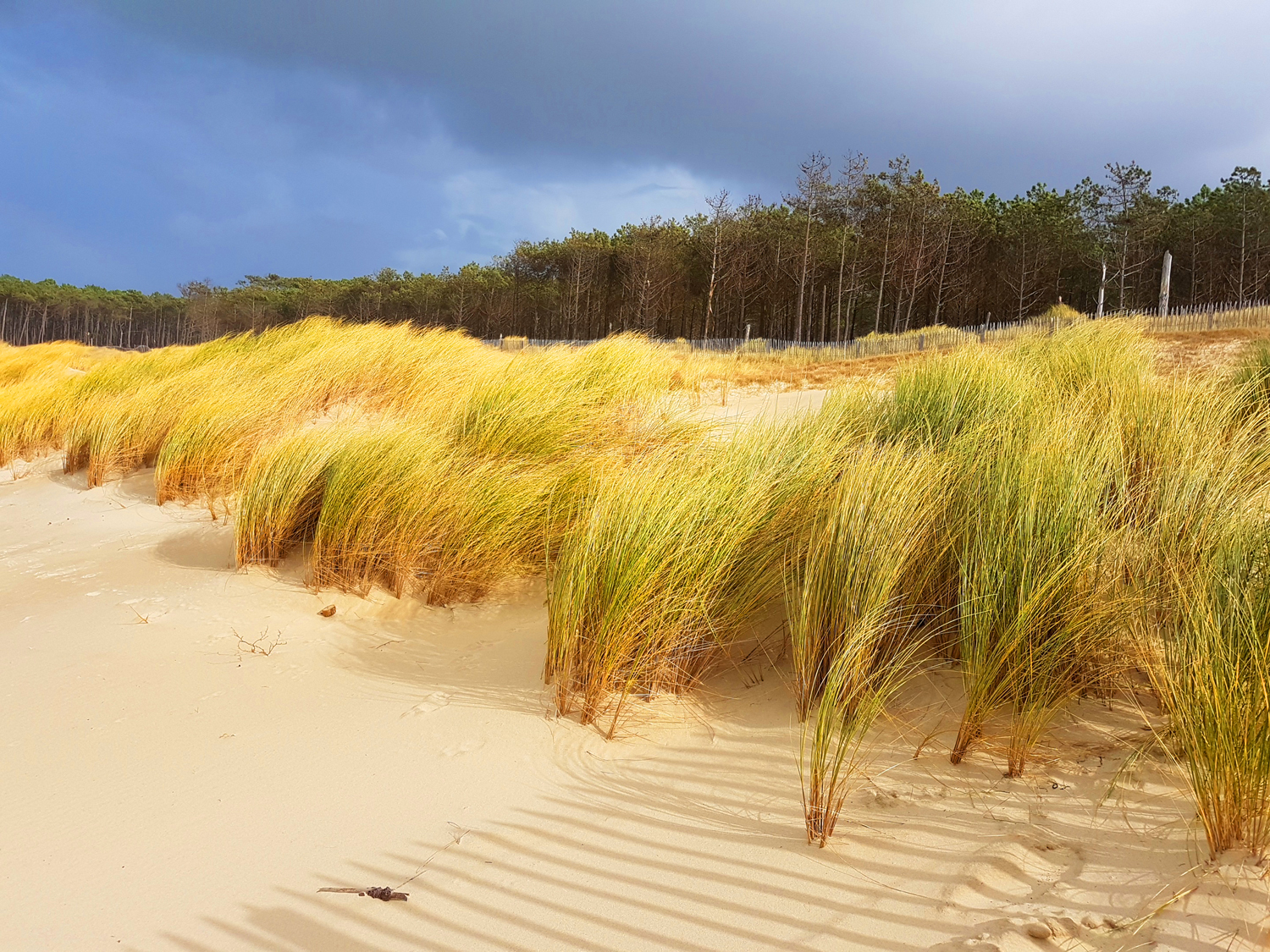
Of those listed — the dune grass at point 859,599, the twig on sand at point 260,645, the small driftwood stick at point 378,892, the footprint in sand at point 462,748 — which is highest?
the dune grass at point 859,599

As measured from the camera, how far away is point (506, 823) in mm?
1819

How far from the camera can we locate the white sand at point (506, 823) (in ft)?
4.75

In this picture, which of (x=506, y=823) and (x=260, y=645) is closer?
(x=506, y=823)

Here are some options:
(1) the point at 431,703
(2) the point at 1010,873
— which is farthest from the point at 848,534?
(1) the point at 431,703

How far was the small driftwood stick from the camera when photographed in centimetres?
154

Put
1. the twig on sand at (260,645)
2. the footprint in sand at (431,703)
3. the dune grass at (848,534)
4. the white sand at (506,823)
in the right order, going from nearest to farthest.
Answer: the white sand at (506,823) < the dune grass at (848,534) < the footprint in sand at (431,703) < the twig on sand at (260,645)

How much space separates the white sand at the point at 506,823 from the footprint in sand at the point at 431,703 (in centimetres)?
1

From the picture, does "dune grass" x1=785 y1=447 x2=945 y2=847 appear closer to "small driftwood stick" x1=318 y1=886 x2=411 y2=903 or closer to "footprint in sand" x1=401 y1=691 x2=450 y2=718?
"small driftwood stick" x1=318 y1=886 x2=411 y2=903

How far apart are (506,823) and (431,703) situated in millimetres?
746

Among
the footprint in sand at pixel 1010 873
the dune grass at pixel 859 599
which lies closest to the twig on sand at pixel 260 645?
the dune grass at pixel 859 599

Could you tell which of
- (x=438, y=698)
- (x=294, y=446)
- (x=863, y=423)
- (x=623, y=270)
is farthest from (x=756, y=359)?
(x=623, y=270)

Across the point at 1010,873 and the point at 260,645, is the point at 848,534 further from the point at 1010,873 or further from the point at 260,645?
the point at 260,645

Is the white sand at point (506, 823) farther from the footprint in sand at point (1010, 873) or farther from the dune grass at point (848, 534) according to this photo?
the dune grass at point (848, 534)

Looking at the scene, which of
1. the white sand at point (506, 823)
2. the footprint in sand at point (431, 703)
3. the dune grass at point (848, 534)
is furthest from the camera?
the footprint in sand at point (431, 703)
